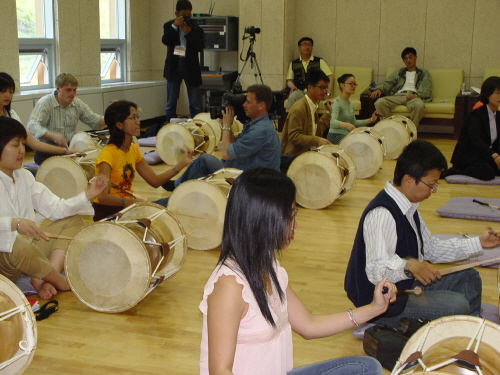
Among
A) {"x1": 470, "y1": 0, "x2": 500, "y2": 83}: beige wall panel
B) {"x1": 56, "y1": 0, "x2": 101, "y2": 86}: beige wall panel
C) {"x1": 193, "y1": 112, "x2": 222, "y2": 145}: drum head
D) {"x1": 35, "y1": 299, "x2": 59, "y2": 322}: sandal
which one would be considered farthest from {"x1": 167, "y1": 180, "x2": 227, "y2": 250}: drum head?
{"x1": 470, "y1": 0, "x2": 500, "y2": 83}: beige wall panel

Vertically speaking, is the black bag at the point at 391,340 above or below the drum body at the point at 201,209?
below

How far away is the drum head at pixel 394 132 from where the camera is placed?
752cm

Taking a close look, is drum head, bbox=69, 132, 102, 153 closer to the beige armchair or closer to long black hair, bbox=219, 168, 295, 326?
long black hair, bbox=219, 168, 295, 326

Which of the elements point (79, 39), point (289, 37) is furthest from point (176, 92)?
point (289, 37)

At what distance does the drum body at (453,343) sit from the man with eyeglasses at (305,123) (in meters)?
3.67

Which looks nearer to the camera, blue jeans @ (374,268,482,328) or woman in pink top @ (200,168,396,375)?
woman in pink top @ (200,168,396,375)

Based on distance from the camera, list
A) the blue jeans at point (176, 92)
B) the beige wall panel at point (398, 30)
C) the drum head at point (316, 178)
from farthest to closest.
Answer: the beige wall panel at point (398, 30) → the blue jeans at point (176, 92) → the drum head at point (316, 178)

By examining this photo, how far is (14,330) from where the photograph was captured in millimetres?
2221

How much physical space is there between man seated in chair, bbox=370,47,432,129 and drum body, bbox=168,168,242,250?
5.45 metres

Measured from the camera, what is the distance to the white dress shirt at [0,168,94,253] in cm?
322

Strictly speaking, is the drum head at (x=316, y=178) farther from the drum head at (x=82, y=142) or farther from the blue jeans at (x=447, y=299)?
the blue jeans at (x=447, y=299)

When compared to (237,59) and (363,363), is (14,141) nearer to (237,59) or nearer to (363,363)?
(363,363)

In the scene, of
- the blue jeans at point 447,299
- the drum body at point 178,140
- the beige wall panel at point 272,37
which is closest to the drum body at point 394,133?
the drum body at point 178,140

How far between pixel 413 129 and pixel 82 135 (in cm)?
411
